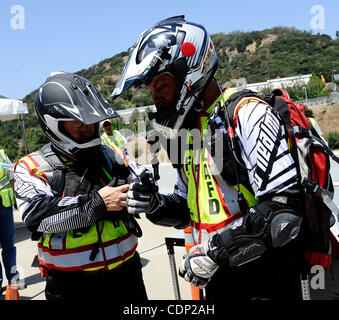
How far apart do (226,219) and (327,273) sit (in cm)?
218

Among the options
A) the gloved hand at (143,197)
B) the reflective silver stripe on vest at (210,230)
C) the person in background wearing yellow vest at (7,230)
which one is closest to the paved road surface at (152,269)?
the person in background wearing yellow vest at (7,230)

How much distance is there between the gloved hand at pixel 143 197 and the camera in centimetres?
193

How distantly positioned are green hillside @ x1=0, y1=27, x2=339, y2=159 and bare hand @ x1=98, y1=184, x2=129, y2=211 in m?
52.4

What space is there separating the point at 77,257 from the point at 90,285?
7.5 inches

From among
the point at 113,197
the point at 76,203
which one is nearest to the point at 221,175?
the point at 113,197

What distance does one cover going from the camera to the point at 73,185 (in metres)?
2.11

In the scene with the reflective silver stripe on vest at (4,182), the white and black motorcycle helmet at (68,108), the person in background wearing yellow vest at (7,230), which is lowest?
the person in background wearing yellow vest at (7,230)

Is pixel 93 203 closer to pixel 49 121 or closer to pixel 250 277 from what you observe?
pixel 49 121

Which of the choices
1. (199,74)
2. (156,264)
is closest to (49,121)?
(199,74)

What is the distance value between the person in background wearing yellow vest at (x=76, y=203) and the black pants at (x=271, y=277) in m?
0.76

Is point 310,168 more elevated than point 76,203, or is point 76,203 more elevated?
point 310,168

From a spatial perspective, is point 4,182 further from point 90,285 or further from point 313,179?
point 313,179

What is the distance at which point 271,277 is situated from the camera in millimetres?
1588

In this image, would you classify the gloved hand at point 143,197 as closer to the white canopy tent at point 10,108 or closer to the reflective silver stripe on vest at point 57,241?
the reflective silver stripe on vest at point 57,241
